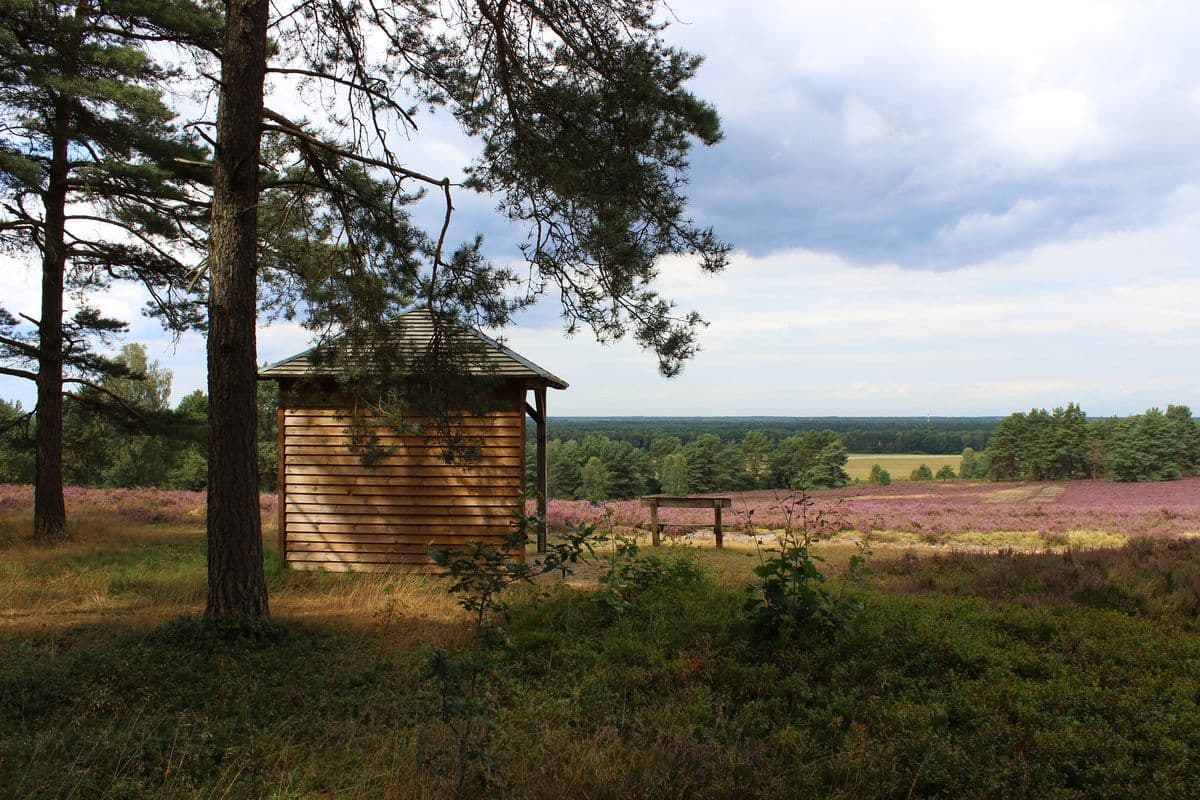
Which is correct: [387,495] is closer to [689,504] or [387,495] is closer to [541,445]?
[541,445]

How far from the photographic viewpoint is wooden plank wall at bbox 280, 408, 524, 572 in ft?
33.0

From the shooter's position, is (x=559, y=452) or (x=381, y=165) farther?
(x=559, y=452)

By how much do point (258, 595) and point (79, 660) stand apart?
4.59 feet

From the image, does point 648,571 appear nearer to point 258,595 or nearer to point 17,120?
point 258,595

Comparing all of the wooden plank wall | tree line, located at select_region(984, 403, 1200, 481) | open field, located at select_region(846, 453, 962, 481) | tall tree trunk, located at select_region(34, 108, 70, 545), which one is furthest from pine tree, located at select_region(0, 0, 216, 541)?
open field, located at select_region(846, 453, 962, 481)

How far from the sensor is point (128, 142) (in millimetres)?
11641

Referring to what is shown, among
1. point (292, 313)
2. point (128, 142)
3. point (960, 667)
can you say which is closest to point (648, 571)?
point (960, 667)

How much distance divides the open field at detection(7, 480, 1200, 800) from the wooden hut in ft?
6.67

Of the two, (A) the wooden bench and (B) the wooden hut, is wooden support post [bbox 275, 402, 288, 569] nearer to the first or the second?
(B) the wooden hut

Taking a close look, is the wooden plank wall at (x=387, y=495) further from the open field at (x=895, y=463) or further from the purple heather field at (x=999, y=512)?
the open field at (x=895, y=463)

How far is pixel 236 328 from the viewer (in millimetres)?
6371

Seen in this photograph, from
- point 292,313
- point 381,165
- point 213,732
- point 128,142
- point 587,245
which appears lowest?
point 213,732

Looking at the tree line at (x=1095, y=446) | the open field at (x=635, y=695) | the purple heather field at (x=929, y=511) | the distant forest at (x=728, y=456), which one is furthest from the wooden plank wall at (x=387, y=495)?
the tree line at (x=1095, y=446)

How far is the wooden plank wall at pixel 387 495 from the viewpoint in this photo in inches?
396
